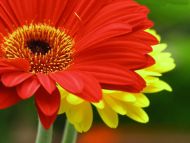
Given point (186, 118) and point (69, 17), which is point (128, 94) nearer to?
point (69, 17)

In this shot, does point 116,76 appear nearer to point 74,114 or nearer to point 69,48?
point 74,114

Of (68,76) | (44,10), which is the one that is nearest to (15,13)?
(44,10)

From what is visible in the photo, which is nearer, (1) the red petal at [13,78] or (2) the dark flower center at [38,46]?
(1) the red petal at [13,78]

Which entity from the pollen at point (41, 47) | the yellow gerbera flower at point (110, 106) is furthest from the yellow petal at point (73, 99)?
the pollen at point (41, 47)

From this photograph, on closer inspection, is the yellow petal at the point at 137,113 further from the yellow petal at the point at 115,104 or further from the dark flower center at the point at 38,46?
the dark flower center at the point at 38,46

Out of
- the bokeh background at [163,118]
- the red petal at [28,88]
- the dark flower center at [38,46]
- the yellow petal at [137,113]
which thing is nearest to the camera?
the red petal at [28,88]

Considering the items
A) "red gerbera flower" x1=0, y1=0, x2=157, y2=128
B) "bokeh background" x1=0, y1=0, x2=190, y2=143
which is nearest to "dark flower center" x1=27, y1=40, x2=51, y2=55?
"red gerbera flower" x1=0, y1=0, x2=157, y2=128

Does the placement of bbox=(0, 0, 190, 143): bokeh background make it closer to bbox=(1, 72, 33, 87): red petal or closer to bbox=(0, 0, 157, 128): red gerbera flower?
bbox=(0, 0, 157, 128): red gerbera flower
